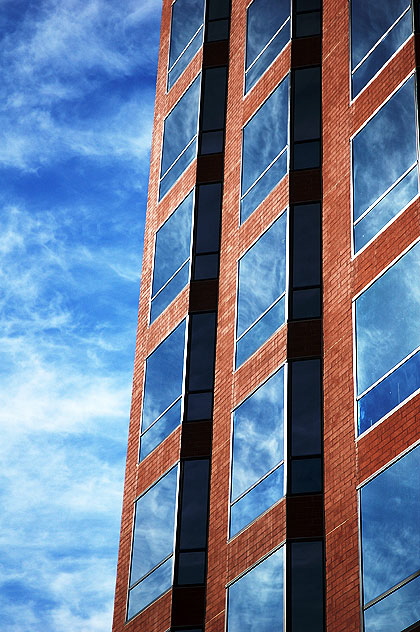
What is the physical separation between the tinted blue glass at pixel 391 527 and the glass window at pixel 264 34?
14.9 meters

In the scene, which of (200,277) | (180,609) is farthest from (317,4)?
(180,609)

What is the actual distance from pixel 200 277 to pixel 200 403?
3.81 meters

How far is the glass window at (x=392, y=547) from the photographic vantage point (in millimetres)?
20125

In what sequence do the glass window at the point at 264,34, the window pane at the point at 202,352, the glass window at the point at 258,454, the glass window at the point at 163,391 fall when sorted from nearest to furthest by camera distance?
the glass window at the point at 258,454 → the window pane at the point at 202,352 → the glass window at the point at 163,391 → the glass window at the point at 264,34

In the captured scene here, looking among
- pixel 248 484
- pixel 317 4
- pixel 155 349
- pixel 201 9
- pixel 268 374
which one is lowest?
pixel 248 484

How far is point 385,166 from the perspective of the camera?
83.4ft

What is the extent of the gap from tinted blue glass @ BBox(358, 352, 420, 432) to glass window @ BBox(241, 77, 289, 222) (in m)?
8.41

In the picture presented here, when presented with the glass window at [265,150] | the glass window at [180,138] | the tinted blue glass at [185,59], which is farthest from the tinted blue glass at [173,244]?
the tinted blue glass at [185,59]

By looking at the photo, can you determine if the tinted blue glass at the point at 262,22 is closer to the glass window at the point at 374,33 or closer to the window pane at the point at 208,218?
the window pane at the point at 208,218

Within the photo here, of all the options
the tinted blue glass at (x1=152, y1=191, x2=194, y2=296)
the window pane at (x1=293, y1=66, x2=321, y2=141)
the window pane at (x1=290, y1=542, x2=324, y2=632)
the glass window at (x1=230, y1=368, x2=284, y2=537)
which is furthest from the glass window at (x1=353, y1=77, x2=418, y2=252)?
the tinted blue glass at (x1=152, y1=191, x2=194, y2=296)

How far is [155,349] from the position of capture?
31.9m

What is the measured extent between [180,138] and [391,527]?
1734 cm

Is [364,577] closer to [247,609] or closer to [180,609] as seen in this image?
[247,609]

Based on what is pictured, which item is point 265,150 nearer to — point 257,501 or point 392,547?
point 257,501
